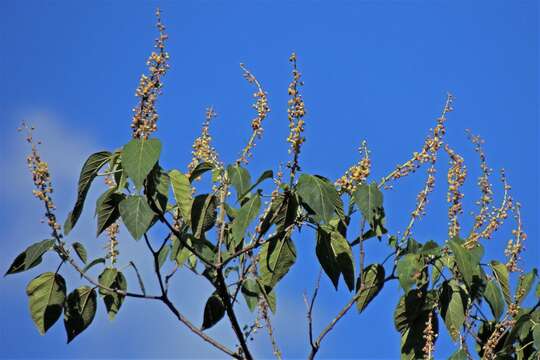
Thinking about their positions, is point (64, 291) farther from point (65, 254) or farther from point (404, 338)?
point (404, 338)

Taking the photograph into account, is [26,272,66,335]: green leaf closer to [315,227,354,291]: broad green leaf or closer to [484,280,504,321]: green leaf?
[315,227,354,291]: broad green leaf

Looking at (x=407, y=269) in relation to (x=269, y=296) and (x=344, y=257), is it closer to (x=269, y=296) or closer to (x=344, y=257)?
(x=344, y=257)

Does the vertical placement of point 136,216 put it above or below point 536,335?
above

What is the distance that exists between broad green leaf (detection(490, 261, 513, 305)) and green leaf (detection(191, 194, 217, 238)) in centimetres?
128

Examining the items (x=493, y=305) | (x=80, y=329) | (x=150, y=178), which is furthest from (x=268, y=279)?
(x=493, y=305)

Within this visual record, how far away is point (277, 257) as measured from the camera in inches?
Answer: 108

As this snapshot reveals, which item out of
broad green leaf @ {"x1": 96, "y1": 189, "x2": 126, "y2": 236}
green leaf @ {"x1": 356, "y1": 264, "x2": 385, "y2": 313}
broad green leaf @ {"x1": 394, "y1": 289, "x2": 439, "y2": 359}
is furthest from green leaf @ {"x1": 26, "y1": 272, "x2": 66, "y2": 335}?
→ broad green leaf @ {"x1": 394, "y1": 289, "x2": 439, "y2": 359}

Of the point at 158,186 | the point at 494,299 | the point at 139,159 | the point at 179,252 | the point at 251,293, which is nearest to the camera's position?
the point at 139,159

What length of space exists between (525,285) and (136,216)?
5.84 ft

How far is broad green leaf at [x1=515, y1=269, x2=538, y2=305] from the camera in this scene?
3.45 meters

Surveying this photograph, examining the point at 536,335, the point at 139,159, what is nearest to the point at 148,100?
the point at 139,159

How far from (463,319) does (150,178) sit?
4.44 feet

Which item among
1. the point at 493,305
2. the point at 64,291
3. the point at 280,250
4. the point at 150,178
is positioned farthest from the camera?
the point at 493,305

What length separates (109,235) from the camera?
3.14 metres
